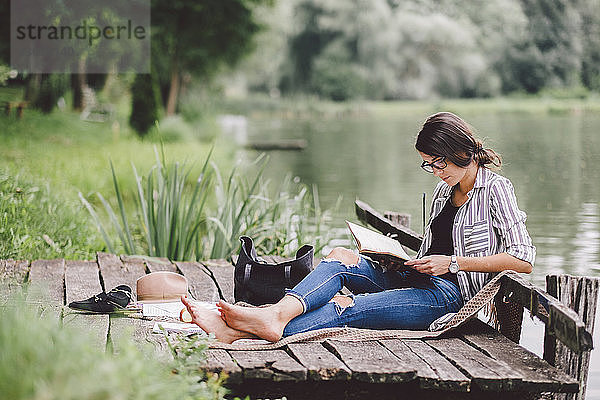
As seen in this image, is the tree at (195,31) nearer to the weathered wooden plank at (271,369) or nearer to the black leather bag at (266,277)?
the black leather bag at (266,277)

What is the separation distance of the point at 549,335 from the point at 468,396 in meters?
0.37

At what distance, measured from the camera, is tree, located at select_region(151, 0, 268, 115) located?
57.5ft

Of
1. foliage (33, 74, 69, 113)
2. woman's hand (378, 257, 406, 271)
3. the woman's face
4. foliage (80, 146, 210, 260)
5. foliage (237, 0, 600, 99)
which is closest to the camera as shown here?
the woman's face

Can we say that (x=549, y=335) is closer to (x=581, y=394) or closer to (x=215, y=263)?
(x=581, y=394)

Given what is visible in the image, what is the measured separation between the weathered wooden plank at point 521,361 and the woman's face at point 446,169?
55cm

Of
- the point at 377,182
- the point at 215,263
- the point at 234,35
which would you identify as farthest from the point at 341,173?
the point at 215,263

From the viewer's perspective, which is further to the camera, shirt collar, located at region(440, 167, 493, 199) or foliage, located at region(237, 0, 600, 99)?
foliage, located at region(237, 0, 600, 99)

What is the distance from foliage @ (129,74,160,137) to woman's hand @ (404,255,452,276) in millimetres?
11659

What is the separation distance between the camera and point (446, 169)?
321cm

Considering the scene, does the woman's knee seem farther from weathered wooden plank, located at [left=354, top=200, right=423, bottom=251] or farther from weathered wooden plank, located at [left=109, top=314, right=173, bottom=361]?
weathered wooden plank, located at [left=354, top=200, right=423, bottom=251]

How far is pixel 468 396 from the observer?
2889 millimetres

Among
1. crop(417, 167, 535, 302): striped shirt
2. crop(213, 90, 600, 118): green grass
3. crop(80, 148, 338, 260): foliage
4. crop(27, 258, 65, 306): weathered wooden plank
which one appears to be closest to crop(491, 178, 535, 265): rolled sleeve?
crop(417, 167, 535, 302): striped shirt

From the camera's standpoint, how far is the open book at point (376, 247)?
3.10 meters

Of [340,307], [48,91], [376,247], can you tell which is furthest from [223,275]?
[48,91]
